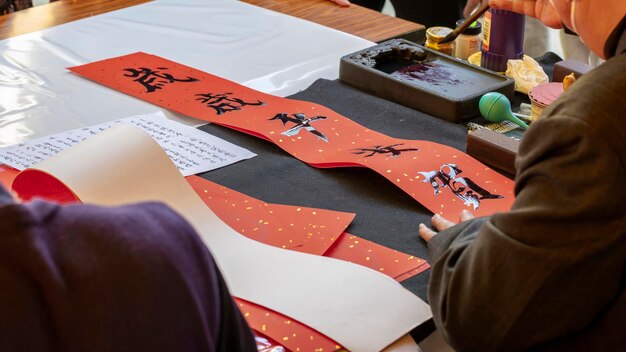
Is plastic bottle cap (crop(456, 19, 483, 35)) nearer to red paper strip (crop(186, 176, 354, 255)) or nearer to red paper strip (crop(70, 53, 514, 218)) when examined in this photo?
red paper strip (crop(70, 53, 514, 218))

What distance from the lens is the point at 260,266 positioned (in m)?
0.97

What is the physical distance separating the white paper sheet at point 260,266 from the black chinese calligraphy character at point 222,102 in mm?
325

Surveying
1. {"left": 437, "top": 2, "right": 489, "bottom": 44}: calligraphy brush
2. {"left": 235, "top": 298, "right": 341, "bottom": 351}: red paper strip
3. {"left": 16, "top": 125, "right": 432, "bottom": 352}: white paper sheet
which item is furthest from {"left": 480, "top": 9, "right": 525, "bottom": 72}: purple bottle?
{"left": 235, "top": 298, "right": 341, "bottom": 351}: red paper strip

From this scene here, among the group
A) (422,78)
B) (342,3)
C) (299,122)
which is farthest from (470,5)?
(299,122)

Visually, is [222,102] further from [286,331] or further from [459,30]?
[286,331]

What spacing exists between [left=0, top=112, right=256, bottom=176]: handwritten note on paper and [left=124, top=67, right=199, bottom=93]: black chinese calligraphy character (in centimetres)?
13

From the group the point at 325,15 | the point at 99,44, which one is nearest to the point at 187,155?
the point at 99,44

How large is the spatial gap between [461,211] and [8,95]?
81 centimetres

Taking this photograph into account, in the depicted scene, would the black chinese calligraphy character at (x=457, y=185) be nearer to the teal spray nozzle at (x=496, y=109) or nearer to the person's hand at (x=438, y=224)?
the person's hand at (x=438, y=224)

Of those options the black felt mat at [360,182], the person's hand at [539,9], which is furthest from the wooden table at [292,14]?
the person's hand at [539,9]

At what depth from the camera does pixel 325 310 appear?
0.90m

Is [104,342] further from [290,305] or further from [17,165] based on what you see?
[17,165]

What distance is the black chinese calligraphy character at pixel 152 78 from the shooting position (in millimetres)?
1483

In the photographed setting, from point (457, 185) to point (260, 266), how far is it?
318 millimetres
